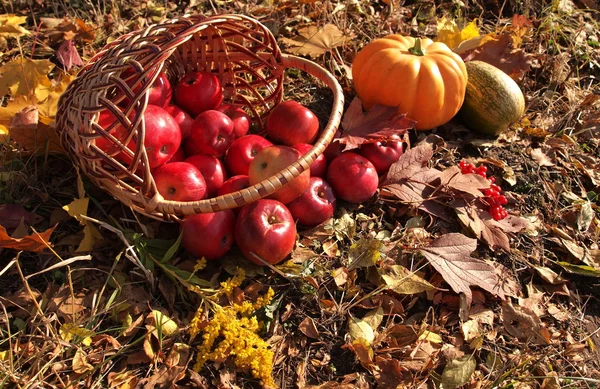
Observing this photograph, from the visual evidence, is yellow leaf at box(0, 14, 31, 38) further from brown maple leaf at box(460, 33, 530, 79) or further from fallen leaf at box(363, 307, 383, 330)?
brown maple leaf at box(460, 33, 530, 79)

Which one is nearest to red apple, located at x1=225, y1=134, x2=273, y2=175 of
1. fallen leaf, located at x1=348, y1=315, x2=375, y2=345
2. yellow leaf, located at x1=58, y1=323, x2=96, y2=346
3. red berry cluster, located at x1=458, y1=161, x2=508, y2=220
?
fallen leaf, located at x1=348, y1=315, x2=375, y2=345

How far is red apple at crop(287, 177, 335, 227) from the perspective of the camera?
248 centimetres

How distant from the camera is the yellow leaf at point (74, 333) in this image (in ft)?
6.70

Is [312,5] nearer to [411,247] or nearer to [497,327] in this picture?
[411,247]

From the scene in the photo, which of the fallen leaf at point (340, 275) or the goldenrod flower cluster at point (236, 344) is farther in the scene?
the fallen leaf at point (340, 275)

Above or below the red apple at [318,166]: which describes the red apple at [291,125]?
above

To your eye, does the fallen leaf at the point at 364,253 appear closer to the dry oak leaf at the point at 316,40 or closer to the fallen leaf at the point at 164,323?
the fallen leaf at the point at 164,323

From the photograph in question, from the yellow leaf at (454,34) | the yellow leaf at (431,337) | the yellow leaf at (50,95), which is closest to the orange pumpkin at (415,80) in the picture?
the yellow leaf at (454,34)

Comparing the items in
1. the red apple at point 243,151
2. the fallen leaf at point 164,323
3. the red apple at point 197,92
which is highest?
the red apple at point 197,92

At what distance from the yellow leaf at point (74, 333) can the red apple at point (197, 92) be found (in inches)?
46.1

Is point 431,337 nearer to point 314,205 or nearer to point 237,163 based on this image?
point 314,205

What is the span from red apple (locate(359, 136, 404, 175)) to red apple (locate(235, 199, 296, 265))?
0.68 metres

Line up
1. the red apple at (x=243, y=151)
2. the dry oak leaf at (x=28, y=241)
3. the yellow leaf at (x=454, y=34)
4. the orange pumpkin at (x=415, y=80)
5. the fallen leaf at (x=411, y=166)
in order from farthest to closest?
1. the yellow leaf at (x=454, y=34)
2. the orange pumpkin at (x=415, y=80)
3. the fallen leaf at (x=411, y=166)
4. the red apple at (x=243, y=151)
5. the dry oak leaf at (x=28, y=241)

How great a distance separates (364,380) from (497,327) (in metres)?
0.71
